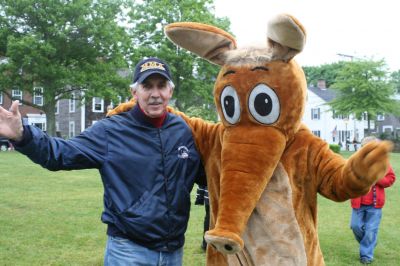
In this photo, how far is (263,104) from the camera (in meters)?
2.81

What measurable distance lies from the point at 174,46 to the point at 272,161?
3348 centimetres

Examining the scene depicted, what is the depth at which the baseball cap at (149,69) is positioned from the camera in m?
3.21

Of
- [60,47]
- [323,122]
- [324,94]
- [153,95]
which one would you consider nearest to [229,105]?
[153,95]

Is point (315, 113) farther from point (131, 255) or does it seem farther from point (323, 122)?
point (131, 255)

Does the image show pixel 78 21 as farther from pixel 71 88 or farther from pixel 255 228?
pixel 255 228

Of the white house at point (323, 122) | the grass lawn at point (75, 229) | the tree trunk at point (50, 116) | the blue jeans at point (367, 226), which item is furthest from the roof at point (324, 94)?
the blue jeans at point (367, 226)

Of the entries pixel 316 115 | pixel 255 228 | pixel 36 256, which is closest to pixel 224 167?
pixel 255 228

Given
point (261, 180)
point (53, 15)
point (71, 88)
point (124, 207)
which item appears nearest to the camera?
point (261, 180)

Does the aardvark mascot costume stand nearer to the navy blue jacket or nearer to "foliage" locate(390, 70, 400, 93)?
the navy blue jacket

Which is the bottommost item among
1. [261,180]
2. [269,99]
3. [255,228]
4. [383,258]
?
[383,258]

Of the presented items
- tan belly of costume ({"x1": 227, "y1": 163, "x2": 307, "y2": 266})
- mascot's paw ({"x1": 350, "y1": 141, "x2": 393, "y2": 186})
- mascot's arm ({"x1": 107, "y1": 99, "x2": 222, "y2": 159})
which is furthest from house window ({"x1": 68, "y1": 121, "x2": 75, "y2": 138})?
mascot's paw ({"x1": 350, "y1": 141, "x2": 393, "y2": 186})

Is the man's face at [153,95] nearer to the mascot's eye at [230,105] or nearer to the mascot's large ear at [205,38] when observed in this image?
the mascot's large ear at [205,38]

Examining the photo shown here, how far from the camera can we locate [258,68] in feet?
9.38

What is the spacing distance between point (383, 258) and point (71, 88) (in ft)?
93.9
